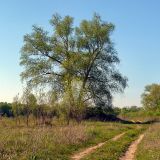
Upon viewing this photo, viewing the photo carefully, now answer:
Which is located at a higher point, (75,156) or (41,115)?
(41,115)

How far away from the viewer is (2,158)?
50.6ft

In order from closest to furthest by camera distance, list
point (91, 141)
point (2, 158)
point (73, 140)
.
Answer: point (2, 158), point (73, 140), point (91, 141)

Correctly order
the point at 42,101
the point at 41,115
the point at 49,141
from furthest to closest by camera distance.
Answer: the point at 42,101 → the point at 41,115 → the point at 49,141

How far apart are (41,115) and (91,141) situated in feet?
42.7

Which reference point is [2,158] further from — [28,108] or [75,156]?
[28,108]

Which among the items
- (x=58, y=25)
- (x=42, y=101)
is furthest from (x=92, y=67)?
(x=42, y=101)

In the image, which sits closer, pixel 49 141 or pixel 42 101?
pixel 49 141

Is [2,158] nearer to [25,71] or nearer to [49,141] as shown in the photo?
[49,141]

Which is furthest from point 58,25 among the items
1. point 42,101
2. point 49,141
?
point 49,141

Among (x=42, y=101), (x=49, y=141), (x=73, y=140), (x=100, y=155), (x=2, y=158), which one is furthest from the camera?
(x=42, y=101)

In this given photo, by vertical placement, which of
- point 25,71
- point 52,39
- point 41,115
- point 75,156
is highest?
point 52,39

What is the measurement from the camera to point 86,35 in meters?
56.0

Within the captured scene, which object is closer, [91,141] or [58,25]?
[91,141]

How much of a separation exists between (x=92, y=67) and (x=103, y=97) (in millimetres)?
4118
